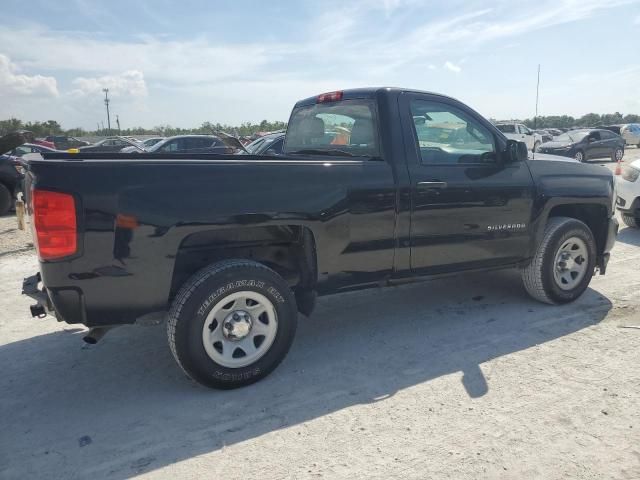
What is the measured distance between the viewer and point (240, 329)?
10.5ft

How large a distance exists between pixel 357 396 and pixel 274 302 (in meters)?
0.80

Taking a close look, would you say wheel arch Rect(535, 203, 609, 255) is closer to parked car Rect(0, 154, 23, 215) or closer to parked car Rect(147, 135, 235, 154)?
parked car Rect(0, 154, 23, 215)

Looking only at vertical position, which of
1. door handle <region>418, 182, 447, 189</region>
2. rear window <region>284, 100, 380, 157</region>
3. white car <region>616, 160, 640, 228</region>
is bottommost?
white car <region>616, 160, 640, 228</region>

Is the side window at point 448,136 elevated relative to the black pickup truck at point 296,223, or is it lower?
elevated

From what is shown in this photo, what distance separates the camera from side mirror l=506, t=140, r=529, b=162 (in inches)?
163

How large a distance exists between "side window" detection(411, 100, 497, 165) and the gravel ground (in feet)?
4.63

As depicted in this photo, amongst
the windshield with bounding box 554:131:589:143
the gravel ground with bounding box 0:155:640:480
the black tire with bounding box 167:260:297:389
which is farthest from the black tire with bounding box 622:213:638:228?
the windshield with bounding box 554:131:589:143

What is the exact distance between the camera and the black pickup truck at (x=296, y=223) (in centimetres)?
279

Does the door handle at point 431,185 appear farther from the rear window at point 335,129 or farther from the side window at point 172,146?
the side window at point 172,146

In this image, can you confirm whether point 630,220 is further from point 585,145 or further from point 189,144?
point 585,145

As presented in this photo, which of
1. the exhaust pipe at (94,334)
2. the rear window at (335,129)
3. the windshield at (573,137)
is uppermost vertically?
the windshield at (573,137)

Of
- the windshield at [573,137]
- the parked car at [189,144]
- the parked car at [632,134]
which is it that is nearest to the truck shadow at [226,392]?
the parked car at [189,144]

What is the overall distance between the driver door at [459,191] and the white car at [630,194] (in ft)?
14.2

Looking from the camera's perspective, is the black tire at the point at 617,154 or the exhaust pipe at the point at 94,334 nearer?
the exhaust pipe at the point at 94,334
